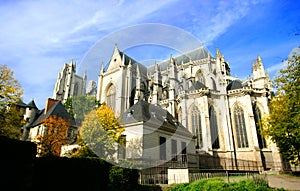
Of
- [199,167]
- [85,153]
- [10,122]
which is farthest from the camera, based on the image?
[199,167]

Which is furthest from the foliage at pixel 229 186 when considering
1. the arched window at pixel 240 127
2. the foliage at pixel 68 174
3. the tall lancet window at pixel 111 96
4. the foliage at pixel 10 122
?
the tall lancet window at pixel 111 96

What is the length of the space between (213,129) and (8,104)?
22.5m

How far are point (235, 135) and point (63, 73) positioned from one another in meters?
42.1

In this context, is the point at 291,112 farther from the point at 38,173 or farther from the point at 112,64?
the point at 112,64

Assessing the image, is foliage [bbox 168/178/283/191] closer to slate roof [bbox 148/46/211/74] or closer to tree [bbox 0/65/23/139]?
tree [bbox 0/65/23/139]

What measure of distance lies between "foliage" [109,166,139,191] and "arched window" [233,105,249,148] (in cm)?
1824

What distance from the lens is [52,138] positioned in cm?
1908

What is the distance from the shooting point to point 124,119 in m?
18.0

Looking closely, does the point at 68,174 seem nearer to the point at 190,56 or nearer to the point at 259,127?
the point at 259,127

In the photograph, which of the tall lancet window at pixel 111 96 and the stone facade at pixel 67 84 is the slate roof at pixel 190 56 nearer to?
the tall lancet window at pixel 111 96

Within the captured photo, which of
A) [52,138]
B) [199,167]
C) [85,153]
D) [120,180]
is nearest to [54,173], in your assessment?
[120,180]

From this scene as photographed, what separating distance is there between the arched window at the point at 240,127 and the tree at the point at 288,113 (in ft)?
18.7

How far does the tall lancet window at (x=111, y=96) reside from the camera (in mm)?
38022

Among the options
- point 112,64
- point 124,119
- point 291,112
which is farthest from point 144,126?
point 112,64
